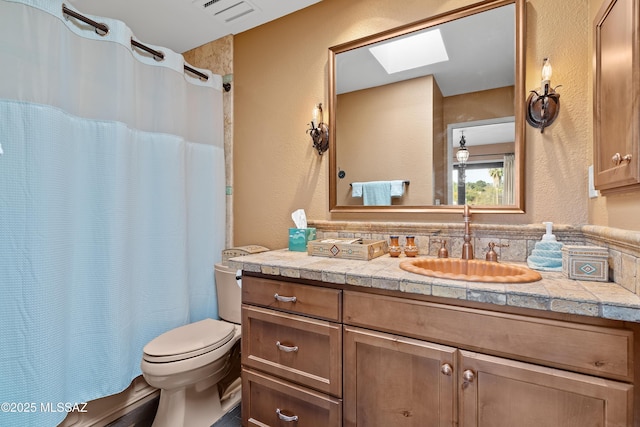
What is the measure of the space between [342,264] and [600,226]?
3.23 ft

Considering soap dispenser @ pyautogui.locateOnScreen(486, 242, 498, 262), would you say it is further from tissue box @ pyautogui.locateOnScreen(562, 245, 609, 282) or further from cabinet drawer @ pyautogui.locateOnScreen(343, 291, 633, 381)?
cabinet drawer @ pyautogui.locateOnScreen(343, 291, 633, 381)

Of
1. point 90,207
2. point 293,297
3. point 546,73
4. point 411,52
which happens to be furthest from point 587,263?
point 90,207

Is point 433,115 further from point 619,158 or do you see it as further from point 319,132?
point 619,158

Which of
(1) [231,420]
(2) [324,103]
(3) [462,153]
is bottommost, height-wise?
(1) [231,420]

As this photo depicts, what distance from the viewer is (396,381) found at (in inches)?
40.6

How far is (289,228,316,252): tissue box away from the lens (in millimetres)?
1751

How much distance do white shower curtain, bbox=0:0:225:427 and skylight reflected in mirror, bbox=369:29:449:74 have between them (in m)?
1.27

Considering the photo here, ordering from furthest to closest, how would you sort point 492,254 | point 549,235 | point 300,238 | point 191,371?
point 300,238, point 191,371, point 492,254, point 549,235

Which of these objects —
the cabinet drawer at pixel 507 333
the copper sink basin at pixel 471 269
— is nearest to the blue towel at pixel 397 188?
the copper sink basin at pixel 471 269

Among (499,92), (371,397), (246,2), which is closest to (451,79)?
(499,92)

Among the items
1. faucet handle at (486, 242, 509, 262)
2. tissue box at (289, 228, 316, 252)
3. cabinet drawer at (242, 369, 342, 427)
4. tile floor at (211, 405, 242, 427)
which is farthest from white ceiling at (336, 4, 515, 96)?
tile floor at (211, 405, 242, 427)

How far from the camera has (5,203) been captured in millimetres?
1208

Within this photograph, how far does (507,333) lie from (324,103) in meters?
1.55

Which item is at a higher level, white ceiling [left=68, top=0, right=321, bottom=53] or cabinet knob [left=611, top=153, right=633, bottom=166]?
white ceiling [left=68, top=0, right=321, bottom=53]
